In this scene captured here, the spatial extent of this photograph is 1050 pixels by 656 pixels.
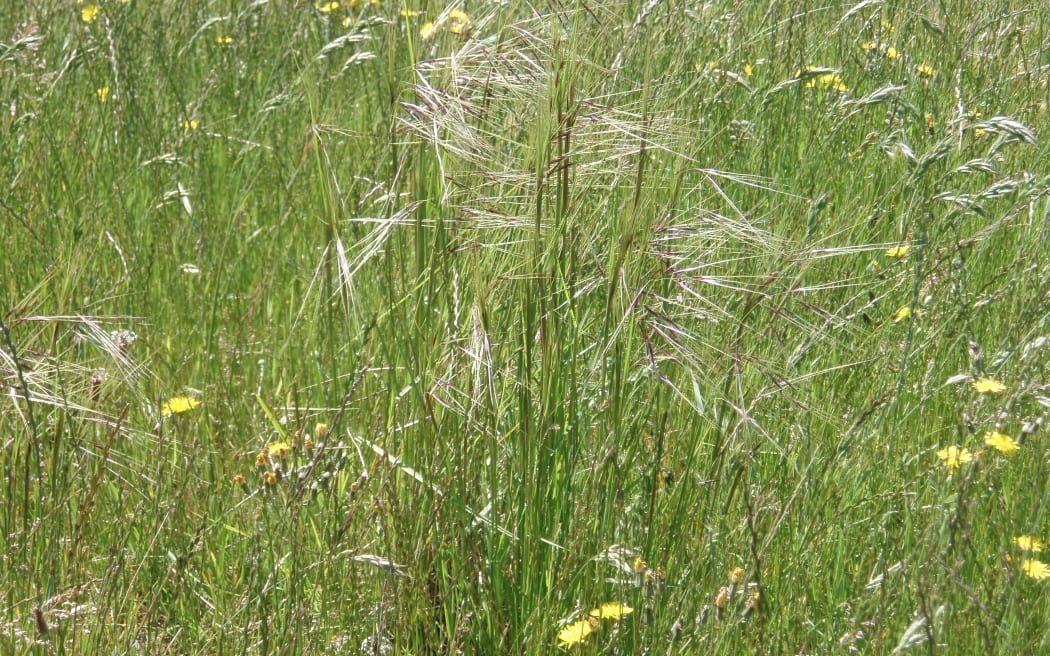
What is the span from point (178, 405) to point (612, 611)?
1.01m

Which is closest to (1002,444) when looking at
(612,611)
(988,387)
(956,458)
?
(956,458)

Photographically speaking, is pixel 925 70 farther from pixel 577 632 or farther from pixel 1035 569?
pixel 577 632

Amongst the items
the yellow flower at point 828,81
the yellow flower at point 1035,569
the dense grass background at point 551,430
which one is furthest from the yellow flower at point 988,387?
the yellow flower at point 828,81

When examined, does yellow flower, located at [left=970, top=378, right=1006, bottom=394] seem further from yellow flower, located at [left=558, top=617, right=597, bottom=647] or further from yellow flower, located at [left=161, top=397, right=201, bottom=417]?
yellow flower, located at [left=161, top=397, right=201, bottom=417]

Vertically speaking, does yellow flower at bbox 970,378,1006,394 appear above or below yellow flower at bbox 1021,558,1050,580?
above

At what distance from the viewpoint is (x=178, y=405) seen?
2074 millimetres

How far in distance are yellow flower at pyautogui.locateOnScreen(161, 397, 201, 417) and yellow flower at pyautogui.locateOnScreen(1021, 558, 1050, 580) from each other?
1.49 meters

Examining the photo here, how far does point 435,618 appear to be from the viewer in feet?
5.86

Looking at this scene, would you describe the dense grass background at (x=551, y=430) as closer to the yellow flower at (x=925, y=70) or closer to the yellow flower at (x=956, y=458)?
the yellow flower at (x=956, y=458)

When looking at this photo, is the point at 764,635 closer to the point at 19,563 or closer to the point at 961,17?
the point at 19,563

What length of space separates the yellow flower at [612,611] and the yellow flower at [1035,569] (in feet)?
1.97

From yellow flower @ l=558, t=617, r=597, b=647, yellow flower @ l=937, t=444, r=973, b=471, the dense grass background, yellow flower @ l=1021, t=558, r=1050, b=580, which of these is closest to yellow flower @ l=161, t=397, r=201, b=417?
the dense grass background

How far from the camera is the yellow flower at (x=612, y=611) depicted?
60.7 inches

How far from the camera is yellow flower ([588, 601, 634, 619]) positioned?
1.54 m
